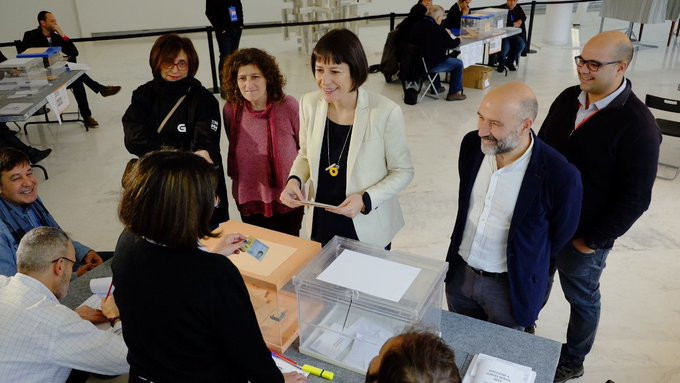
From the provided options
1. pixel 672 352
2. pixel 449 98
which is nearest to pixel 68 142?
pixel 449 98

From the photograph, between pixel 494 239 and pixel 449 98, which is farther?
pixel 449 98

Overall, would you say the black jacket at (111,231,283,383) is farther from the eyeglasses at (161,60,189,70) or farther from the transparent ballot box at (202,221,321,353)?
the eyeglasses at (161,60,189,70)

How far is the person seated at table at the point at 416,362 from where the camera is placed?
110 centimetres

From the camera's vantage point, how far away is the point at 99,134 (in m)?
6.65

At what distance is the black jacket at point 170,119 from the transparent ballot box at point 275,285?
1219 millimetres

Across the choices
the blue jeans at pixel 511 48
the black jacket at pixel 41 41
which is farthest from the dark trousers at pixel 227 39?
the blue jeans at pixel 511 48

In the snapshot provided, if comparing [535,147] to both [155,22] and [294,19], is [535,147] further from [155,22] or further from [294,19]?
[155,22]

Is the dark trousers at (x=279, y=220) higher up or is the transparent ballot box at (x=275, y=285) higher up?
the transparent ballot box at (x=275, y=285)

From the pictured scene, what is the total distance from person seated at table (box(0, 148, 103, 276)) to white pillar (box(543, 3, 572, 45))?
397 inches

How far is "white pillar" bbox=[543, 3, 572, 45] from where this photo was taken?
10562 millimetres

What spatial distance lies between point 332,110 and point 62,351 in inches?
58.1

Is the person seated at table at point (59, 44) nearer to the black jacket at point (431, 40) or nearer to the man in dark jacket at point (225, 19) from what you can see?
the man in dark jacket at point (225, 19)

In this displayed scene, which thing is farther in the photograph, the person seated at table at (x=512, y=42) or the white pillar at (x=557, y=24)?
the white pillar at (x=557, y=24)

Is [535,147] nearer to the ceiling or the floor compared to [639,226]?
nearer to the ceiling
